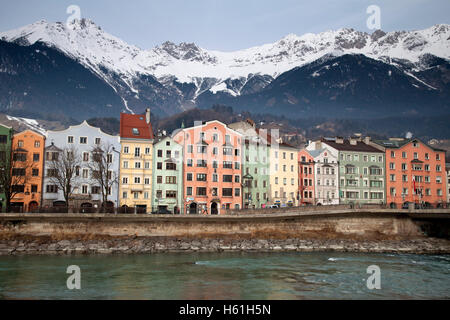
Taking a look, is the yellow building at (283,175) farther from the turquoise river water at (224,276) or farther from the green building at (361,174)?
the turquoise river water at (224,276)

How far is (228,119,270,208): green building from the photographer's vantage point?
92.6m

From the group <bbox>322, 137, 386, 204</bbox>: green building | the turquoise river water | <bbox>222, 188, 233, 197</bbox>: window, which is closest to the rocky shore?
the turquoise river water

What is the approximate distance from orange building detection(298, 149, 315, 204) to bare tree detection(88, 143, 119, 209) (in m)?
40.7

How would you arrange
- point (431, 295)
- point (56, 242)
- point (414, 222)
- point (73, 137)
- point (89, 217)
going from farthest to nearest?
point (73, 137) → point (414, 222) → point (89, 217) → point (56, 242) → point (431, 295)

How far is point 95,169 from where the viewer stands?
82188 millimetres

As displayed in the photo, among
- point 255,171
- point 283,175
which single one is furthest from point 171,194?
point 283,175

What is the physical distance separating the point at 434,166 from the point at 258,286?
88.7 metres

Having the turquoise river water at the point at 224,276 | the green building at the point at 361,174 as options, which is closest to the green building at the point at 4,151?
the turquoise river water at the point at 224,276

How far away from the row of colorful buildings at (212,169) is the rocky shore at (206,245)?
899 centimetres

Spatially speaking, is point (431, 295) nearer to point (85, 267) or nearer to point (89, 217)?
point (85, 267)

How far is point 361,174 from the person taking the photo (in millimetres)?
106688

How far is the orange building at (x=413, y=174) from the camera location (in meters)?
108

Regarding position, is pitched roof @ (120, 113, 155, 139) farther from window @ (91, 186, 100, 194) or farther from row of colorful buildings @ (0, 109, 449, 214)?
window @ (91, 186, 100, 194)

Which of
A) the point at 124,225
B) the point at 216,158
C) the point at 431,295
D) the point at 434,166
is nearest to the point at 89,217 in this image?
the point at 124,225
